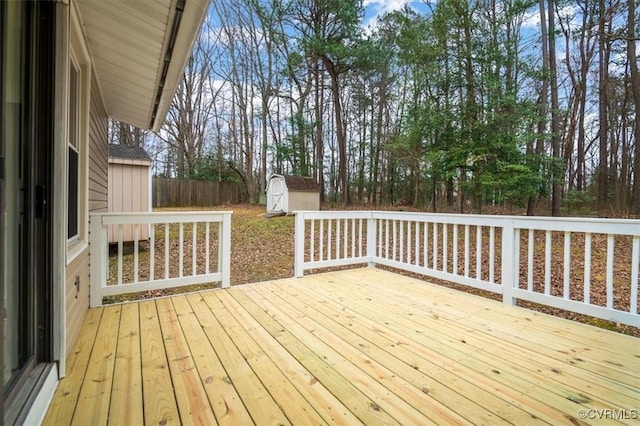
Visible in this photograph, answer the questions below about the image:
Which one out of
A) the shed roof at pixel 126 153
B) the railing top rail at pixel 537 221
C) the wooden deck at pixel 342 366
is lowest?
the wooden deck at pixel 342 366

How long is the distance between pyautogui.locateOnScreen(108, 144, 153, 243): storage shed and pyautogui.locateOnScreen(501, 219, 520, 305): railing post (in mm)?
5924

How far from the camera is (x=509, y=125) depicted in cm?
705

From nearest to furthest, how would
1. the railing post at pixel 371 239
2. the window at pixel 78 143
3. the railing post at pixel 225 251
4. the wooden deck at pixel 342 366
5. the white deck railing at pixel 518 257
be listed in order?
the wooden deck at pixel 342 366 → the window at pixel 78 143 → the white deck railing at pixel 518 257 → the railing post at pixel 225 251 → the railing post at pixel 371 239

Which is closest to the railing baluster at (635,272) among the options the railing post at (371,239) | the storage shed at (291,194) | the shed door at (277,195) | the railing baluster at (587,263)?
the railing baluster at (587,263)

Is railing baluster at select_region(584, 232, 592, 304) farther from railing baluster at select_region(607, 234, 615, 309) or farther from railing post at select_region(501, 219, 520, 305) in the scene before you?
railing post at select_region(501, 219, 520, 305)

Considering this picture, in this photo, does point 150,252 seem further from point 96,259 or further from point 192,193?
point 192,193

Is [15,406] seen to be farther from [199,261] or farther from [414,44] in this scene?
[414,44]

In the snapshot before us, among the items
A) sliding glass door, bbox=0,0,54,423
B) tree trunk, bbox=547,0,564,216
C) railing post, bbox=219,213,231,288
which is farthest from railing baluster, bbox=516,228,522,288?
tree trunk, bbox=547,0,564,216

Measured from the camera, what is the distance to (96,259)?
9.67 feet

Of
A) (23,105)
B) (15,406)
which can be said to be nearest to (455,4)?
(23,105)

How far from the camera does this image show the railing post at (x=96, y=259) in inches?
115

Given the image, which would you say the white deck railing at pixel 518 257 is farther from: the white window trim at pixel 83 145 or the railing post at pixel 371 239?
the white window trim at pixel 83 145

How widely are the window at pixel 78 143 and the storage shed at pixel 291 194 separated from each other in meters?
8.03

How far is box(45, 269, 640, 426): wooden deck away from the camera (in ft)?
4.83
